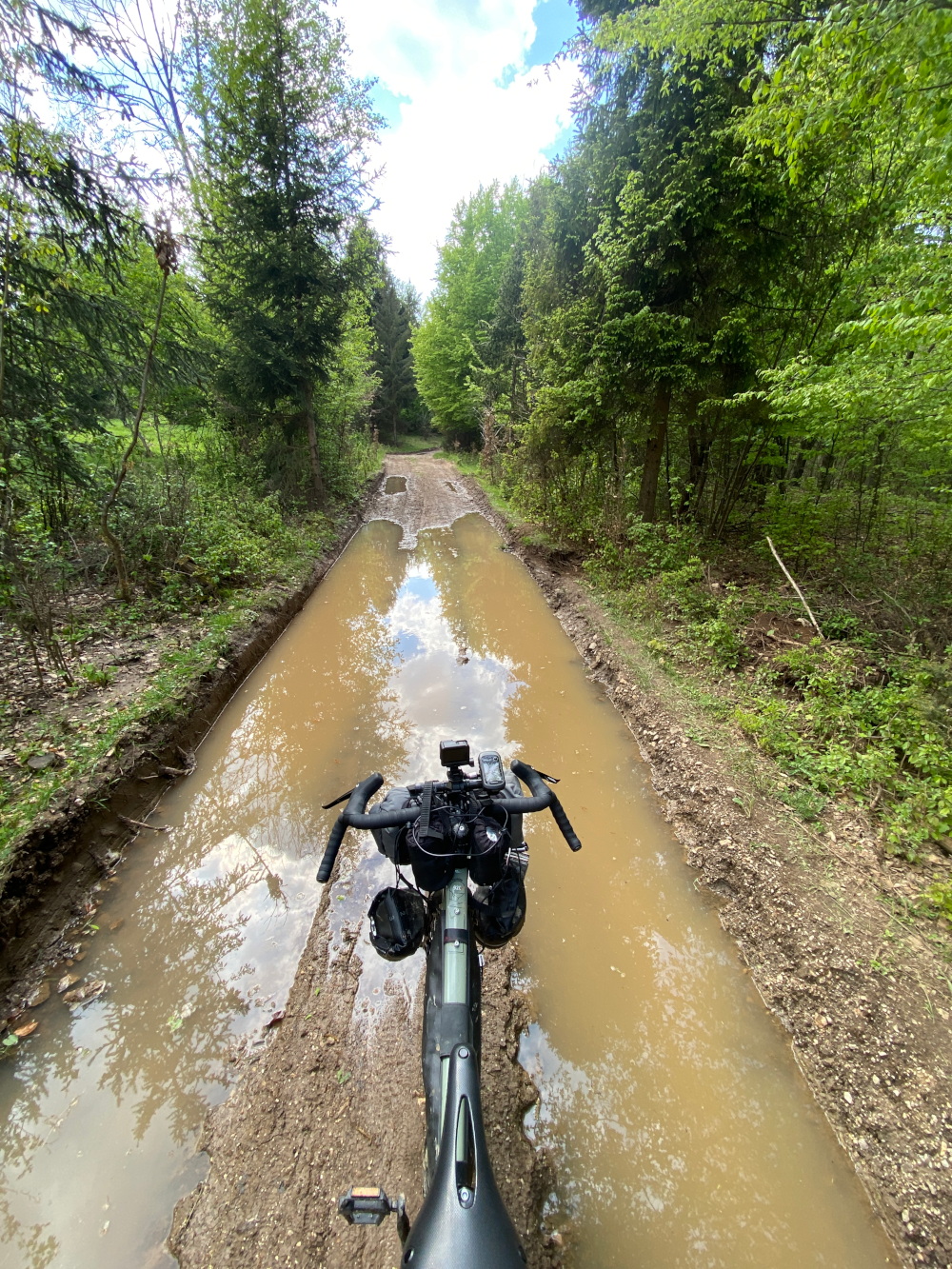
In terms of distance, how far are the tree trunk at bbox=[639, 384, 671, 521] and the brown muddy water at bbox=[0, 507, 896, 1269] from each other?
4796mm

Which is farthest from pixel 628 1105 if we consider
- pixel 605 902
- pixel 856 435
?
pixel 856 435

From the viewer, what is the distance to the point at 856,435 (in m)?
6.19

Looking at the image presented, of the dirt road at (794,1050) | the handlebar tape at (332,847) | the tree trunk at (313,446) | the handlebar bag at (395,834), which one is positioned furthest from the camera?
the tree trunk at (313,446)

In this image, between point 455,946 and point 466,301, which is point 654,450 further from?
Answer: point 466,301

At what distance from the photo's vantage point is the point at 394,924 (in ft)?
6.33

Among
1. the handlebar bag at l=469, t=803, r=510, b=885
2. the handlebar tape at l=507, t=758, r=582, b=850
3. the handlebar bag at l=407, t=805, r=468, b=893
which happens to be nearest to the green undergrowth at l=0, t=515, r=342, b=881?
the handlebar bag at l=407, t=805, r=468, b=893

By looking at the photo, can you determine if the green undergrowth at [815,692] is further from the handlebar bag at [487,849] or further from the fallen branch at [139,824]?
the fallen branch at [139,824]

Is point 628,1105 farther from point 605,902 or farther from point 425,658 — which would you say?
point 425,658

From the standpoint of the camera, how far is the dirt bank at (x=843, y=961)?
2076 mm

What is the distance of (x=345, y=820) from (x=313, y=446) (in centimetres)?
1241

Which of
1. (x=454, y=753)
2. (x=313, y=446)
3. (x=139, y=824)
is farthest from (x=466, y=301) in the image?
(x=454, y=753)

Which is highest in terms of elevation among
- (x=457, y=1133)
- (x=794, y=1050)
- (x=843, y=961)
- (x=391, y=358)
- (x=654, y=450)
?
(x=391, y=358)

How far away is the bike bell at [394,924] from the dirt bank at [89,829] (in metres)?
2.41

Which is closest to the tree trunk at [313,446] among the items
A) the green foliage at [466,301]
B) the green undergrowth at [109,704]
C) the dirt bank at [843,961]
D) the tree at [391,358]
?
the green undergrowth at [109,704]
